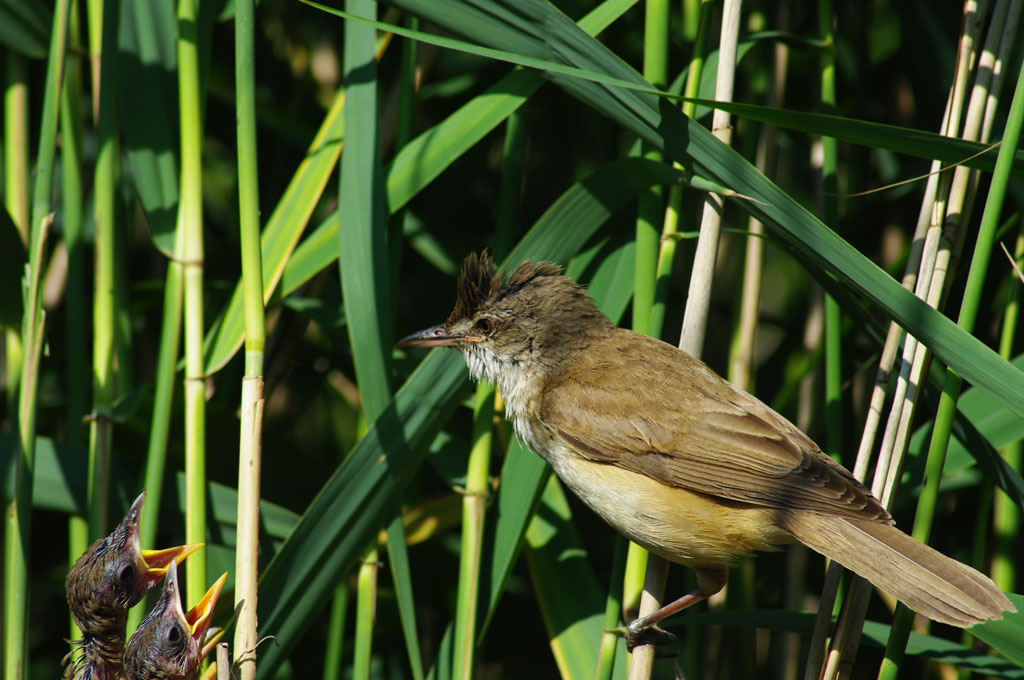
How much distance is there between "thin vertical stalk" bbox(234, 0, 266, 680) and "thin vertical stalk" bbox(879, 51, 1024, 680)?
1.28m

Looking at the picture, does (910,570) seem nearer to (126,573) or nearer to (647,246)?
(647,246)

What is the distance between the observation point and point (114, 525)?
7.91ft

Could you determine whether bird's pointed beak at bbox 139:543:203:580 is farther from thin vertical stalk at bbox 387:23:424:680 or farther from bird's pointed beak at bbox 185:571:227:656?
thin vertical stalk at bbox 387:23:424:680

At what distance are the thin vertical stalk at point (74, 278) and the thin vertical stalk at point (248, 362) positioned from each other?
884mm

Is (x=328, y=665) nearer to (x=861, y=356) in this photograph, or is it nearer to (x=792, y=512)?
(x=792, y=512)

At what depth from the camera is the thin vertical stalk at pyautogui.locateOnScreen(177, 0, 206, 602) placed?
2.00 metres

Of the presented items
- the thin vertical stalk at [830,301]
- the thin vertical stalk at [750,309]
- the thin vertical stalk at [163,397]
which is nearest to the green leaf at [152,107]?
the thin vertical stalk at [163,397]

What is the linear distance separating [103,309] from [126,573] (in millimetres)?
704

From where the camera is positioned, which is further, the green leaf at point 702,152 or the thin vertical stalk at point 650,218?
the thin vertical stalk at point 650,218

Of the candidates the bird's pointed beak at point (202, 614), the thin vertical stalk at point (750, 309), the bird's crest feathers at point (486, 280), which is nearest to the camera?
the bird's pointed beak at point (202, 614)

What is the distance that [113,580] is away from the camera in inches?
80.3

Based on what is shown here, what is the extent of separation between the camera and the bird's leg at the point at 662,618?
205 cm

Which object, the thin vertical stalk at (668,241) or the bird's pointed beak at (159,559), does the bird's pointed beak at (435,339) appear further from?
the bird's pointed beak at (159,559)

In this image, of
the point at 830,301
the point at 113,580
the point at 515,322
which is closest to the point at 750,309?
the point at 830,301
